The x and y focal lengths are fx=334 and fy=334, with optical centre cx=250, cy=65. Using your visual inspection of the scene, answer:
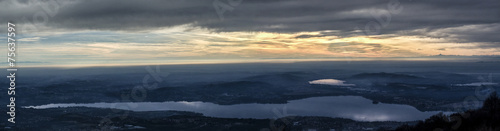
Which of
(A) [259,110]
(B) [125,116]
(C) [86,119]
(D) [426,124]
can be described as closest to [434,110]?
(A) [259,110]

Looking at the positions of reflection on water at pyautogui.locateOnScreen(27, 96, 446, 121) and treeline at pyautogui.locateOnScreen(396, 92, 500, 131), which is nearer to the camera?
treeline at pyautogui.locateOnScreen(396, 92, 500, 131)

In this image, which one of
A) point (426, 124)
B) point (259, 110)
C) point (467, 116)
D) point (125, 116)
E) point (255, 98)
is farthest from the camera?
point (255, 98)

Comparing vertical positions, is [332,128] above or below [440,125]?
below

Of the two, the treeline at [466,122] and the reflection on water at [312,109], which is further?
the reflection on water at [312,109]

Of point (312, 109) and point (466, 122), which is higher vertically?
point (466, 122)

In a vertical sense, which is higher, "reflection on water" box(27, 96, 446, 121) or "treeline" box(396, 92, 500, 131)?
"treeline" box(396, 92, 500, 131)

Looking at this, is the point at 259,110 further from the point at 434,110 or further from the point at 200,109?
the point at 434,110

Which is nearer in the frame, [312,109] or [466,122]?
[466,122]

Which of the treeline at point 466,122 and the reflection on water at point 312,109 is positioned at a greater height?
the treeline at point 466,122
